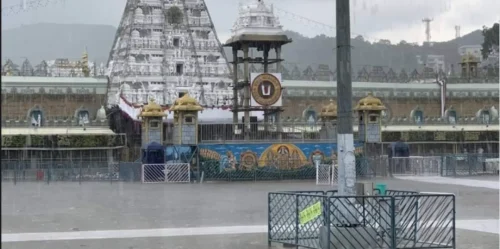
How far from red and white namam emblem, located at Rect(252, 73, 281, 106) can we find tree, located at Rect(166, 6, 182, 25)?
19804 mm

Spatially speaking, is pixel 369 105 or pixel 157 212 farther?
pixel 369 105

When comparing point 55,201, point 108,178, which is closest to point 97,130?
point 108,178

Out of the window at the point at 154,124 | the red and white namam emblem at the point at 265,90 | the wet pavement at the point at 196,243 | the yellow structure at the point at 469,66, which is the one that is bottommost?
the wet pavement at the point at 196,243

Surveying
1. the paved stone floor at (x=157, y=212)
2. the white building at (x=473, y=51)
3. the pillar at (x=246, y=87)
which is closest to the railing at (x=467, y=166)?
the paved stone floor at (x=157, y=212)

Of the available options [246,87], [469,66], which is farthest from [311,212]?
[469,66]

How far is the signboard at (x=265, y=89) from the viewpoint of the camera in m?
33.4

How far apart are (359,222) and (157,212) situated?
25.0 ft

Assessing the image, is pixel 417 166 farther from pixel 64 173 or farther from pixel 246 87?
pixel 64 173

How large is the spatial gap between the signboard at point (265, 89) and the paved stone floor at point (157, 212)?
8.97 meters

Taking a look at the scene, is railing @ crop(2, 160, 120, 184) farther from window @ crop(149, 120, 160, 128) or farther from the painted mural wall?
the painted mural wall

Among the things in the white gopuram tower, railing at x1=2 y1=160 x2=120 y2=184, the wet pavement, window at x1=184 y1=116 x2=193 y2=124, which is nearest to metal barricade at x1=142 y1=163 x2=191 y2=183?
railing at x1=2 y1=160 x2=120 y2=184

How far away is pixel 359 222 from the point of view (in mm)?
9016

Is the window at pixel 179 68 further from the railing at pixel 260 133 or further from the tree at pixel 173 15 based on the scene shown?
the railing at pixel 260 133

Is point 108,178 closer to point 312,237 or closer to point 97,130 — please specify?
point 97,130
